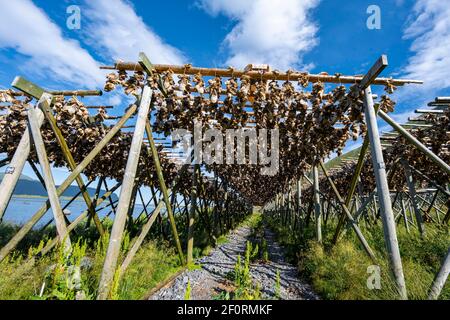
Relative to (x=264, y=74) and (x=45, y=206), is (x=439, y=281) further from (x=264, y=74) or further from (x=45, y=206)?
(x=45, y=206)

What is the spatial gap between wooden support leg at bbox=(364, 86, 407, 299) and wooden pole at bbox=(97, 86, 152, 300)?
13.1ft

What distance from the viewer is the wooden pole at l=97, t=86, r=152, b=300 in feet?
10.5

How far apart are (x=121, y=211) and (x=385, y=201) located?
4.21 meters

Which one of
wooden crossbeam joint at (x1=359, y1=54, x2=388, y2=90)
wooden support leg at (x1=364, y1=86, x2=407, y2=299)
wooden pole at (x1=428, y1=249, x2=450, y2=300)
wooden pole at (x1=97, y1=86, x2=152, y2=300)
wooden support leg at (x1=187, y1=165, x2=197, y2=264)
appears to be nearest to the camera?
wooden pole at (x1=428, y1=249, x2=450, y2=300)

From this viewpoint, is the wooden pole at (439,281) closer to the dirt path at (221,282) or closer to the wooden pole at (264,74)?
the dirt path at (221,282)

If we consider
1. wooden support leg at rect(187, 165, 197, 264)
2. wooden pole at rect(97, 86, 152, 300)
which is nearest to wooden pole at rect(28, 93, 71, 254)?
wooden pole at rect(97, 86, 152, 300)

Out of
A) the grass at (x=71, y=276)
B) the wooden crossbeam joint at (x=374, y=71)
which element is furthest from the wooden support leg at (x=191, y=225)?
the wooden crossbeam joint at (x=374, y=71)

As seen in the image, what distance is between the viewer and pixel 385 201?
147 inches

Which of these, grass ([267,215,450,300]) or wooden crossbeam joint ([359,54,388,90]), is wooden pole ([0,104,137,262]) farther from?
grass ([267,215,450,300])

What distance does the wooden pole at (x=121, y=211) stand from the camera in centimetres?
321

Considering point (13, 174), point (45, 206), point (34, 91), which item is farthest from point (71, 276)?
point (34, 91)

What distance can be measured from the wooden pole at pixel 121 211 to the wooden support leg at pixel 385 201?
400 centimetres

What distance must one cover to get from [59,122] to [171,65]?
374 centimetres
